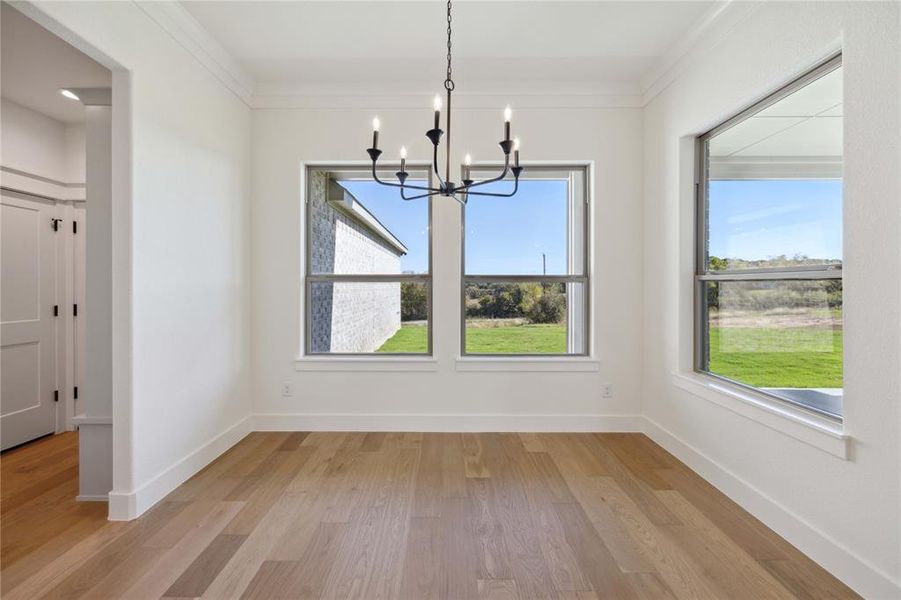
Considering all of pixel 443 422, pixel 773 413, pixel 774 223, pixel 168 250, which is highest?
pixel 774 223

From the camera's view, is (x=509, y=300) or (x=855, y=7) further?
(x=509, y=300)

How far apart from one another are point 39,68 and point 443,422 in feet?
12.7

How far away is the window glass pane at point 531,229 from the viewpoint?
12.0 ft

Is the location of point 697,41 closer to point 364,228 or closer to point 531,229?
point 531,229

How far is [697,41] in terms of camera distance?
2740 mm

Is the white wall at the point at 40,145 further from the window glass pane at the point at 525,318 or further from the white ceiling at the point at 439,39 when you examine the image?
the window glass pane at the point at 525,318

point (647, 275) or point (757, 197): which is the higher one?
point (757, 197)

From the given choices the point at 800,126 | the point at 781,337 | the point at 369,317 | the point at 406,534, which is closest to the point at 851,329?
the point at 781,337

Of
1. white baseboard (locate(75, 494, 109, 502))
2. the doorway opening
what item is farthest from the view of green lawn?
white baseboard (locate(75, 494, 109, 502))

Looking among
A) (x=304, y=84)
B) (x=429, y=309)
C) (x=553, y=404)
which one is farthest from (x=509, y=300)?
(x=304, y=84)

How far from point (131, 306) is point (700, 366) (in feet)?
11.9

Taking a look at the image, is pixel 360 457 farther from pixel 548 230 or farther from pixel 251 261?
pixel 548 230

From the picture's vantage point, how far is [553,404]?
355 centimetres

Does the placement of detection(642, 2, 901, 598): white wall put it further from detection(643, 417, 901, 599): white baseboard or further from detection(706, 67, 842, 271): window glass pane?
detection(706, 67, 842, 271): window glass pane
